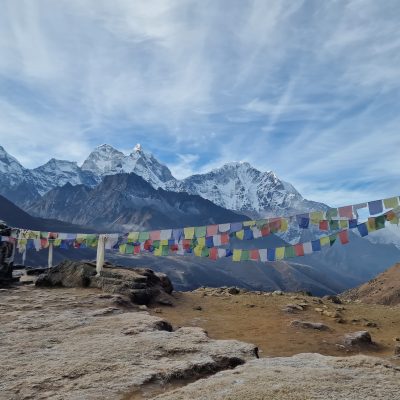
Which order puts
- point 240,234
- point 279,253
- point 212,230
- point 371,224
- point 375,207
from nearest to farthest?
point 375,207 → point 371,224 → point 279,253 → point 240,234 → point 212,230

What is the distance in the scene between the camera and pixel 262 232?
20578 mm

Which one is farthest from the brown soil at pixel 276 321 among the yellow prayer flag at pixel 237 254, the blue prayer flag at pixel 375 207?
the blue prayer flag at pixel 375 207

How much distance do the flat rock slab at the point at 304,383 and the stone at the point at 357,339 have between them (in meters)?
4.94

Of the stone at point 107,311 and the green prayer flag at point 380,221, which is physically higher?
the green prayer flag at point 380,221

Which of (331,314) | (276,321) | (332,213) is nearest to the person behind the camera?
(276,321)

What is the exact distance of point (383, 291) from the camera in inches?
2009

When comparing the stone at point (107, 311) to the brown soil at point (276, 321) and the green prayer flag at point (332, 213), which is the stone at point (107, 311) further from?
the green prayer flag at point (332, 213)

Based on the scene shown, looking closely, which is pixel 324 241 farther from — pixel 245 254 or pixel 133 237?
pixel 133 237

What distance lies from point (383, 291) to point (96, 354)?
49.2 m

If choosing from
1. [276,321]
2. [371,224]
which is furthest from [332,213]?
[276,321]

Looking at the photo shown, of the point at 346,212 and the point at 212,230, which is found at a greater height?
the point at 346,212

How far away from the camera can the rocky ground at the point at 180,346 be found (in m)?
6.79

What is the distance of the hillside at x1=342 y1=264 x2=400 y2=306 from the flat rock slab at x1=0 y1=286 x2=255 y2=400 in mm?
40500

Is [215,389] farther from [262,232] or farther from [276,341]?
[262,232]
